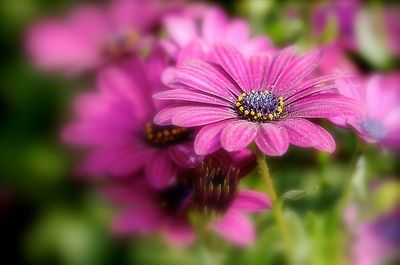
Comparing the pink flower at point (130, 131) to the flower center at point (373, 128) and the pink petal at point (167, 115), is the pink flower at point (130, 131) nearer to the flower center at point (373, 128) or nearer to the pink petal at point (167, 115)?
the pink petal at point (167, 115)

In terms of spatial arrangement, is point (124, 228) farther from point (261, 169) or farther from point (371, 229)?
point (371, 229)

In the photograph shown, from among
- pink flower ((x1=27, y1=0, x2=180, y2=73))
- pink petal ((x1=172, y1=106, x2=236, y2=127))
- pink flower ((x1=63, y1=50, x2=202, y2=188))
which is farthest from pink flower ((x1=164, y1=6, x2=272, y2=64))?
pink flower ((x1=27, y1=0, x2=180, y2=73))

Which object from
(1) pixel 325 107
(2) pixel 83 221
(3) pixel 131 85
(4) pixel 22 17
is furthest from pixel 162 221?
(4) pixel 22 17

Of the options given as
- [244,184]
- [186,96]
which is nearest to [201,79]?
[186,96]

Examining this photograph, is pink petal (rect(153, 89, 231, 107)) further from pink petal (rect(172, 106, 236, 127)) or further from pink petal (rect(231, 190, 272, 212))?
pink petal (rect(231, 190, 272, 212))

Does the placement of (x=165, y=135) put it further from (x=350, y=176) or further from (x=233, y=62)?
(x=350, y=176)
